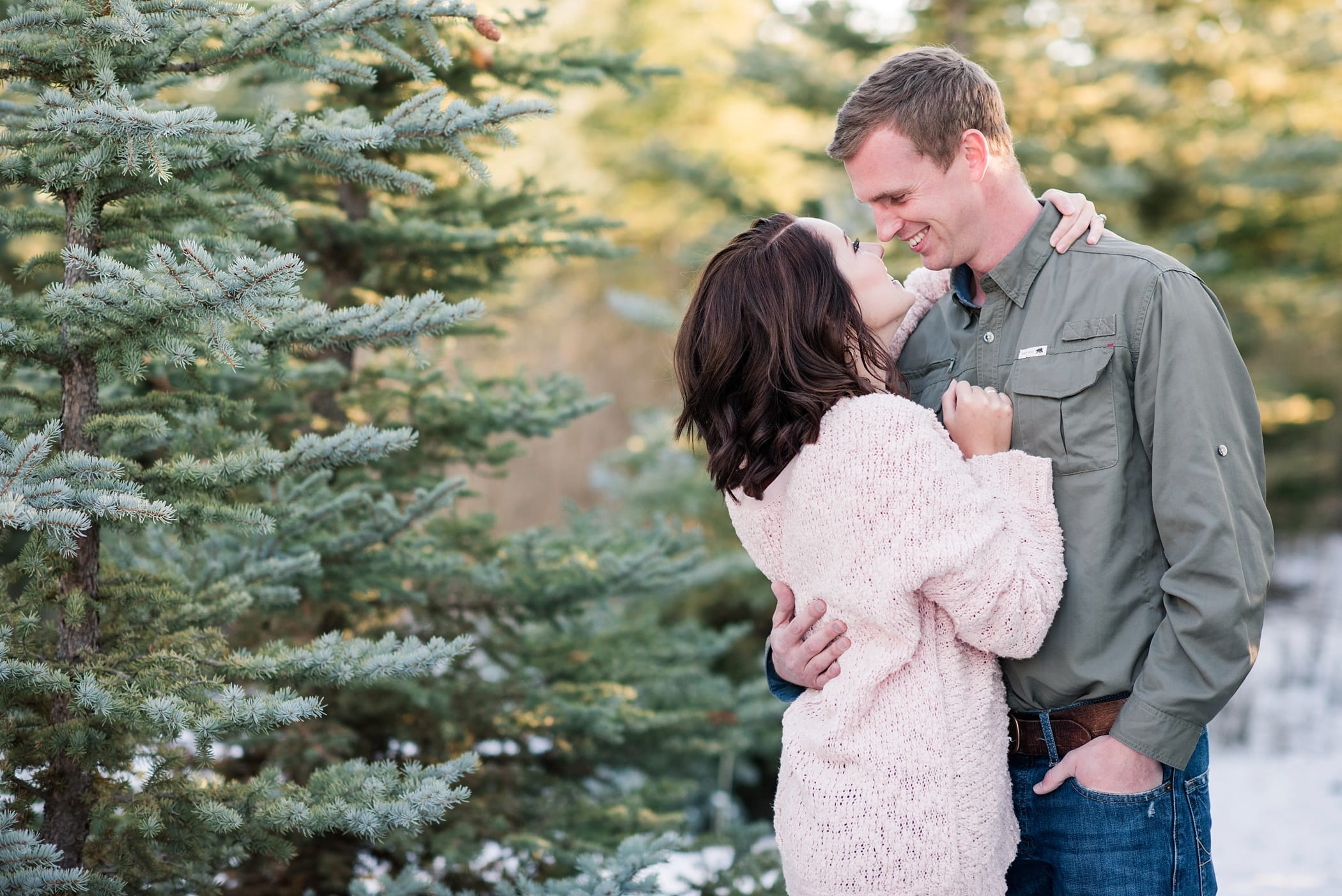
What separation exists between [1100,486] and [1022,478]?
152 mm

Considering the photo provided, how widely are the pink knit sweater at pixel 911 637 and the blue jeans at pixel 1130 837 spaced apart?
11cm

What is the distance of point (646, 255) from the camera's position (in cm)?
1634

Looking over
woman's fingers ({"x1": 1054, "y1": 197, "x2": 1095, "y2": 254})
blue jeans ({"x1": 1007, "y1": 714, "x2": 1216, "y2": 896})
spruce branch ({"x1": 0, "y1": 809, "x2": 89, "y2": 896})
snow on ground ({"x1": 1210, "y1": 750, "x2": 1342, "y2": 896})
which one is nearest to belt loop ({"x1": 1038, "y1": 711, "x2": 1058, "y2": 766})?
blue jeans ({"x1": 1007, "y1": 714, "x2": 1216, "y2": 896})

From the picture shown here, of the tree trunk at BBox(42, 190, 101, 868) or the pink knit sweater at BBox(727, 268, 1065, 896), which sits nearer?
the pink knit sweater at BBox(727, 268, 1065, 896)

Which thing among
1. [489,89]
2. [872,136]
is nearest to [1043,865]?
[872,136]

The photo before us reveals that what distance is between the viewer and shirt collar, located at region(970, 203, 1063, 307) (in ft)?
7.14

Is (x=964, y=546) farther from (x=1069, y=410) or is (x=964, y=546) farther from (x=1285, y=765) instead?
(x=1285, y=765)

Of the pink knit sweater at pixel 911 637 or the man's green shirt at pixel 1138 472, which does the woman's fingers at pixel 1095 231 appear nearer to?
the man's green shirt at pixel 1138 472

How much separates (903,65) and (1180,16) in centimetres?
959

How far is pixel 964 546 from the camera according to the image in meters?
1.81

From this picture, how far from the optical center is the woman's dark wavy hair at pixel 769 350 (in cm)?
200

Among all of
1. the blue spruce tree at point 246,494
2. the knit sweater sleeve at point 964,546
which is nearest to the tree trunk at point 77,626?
the blue spruce tree at point 246,494

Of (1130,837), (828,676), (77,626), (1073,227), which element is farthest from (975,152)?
(77,626)

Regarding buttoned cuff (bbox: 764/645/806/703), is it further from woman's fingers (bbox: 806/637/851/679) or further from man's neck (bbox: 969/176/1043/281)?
man's neck (bbox: 969/176/1043/281)
